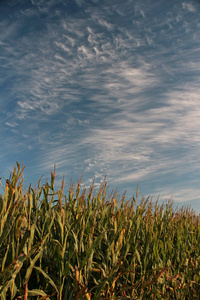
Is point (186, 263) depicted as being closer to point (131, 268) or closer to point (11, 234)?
point (131, 268)

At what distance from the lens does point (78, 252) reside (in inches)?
115

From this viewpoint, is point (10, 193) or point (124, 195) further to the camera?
point (124, 195)

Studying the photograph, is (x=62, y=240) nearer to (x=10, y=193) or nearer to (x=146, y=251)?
(x=10, y=193)

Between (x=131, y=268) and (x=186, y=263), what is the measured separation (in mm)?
2055

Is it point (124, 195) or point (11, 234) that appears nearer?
point (11, 234)

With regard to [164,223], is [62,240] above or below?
below

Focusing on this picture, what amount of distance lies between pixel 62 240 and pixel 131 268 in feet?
3.93

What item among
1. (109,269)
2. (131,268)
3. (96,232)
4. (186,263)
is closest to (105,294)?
(109,269)

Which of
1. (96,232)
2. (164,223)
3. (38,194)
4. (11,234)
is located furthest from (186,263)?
(11,234)

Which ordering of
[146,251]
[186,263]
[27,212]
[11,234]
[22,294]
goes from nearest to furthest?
[22,294] → [11,234] → [27,212] → [146,251] → [186,263]

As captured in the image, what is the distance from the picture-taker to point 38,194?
3451 millimetres

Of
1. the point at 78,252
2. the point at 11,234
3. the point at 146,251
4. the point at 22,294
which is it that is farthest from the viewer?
the point at 146,251

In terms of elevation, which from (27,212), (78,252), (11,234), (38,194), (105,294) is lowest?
(105,294)

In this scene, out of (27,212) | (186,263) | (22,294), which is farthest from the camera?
→ (186,263)
